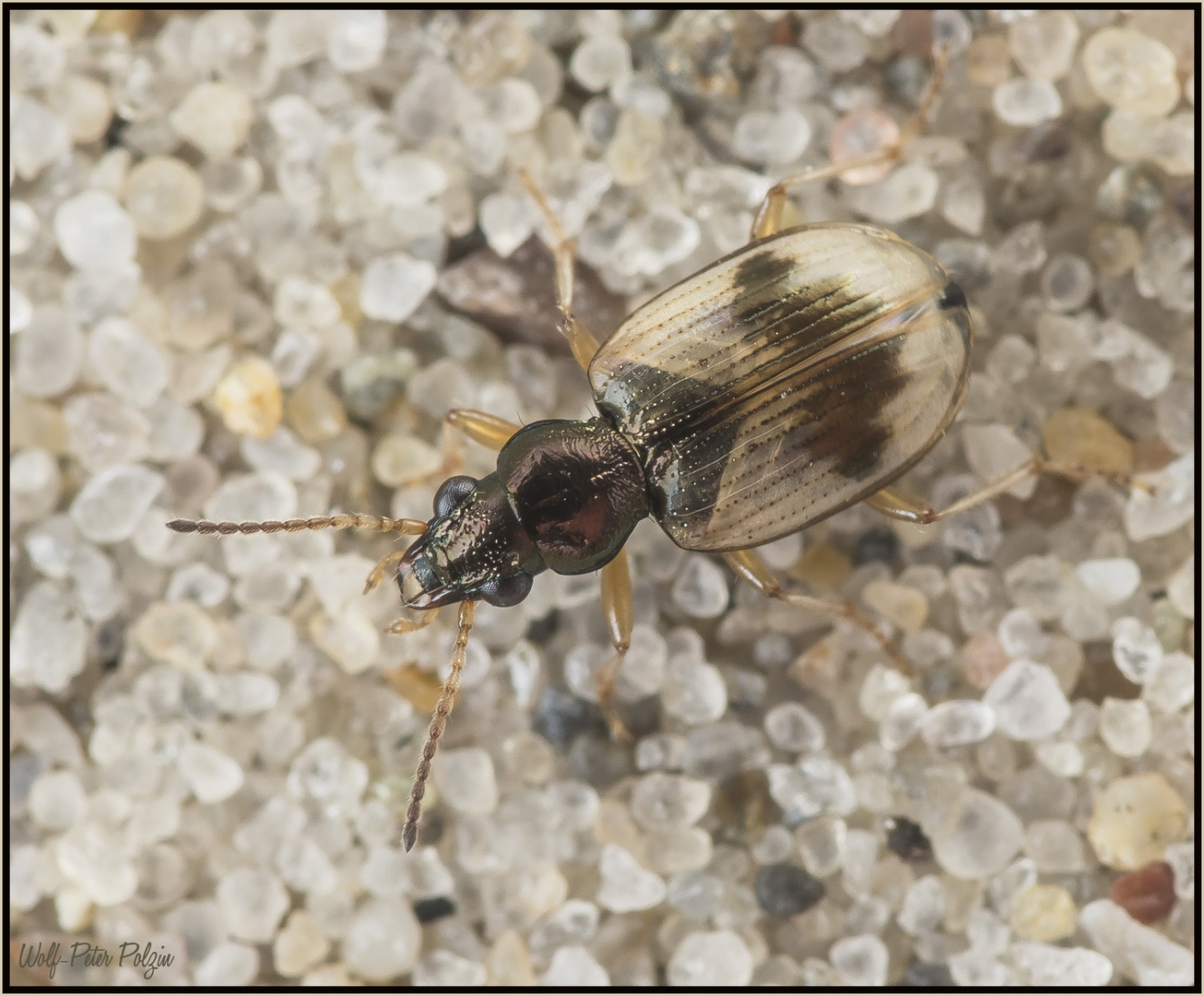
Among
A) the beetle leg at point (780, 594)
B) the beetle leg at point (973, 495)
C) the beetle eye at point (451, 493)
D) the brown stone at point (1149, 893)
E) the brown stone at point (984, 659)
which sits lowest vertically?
the brown stone at point (1149, 893)

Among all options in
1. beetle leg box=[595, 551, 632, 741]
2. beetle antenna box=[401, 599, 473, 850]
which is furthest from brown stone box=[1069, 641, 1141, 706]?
beetle antenna box=[401, 599, 473, 850]

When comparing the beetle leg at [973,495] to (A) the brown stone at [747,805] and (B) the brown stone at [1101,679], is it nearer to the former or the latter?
(B) the brown stone at [1101,679]

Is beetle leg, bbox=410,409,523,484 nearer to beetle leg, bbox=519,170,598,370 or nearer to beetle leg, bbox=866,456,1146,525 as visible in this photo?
beetle leg, bbox=519,170,598,370

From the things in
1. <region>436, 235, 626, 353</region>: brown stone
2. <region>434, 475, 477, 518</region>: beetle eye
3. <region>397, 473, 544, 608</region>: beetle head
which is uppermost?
<region>436, 235, 626, 353</region>: brown stone

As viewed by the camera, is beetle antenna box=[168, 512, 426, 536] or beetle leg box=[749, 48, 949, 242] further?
beetle leg box=[749, 48, 949, 242]

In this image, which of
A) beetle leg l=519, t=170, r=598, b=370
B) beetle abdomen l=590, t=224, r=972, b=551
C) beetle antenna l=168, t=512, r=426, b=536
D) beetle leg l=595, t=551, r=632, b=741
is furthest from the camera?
beetle leg l=519, t=170, r=598, b=370

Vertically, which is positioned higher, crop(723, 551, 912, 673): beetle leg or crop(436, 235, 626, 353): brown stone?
crop(436, 235, 626, 353): brown stone

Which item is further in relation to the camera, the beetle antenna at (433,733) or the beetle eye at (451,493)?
the beetle eye at (451,493)

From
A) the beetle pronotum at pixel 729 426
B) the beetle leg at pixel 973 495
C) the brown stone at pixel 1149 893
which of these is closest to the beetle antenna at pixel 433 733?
the beetle pronotum at pixel 729 426

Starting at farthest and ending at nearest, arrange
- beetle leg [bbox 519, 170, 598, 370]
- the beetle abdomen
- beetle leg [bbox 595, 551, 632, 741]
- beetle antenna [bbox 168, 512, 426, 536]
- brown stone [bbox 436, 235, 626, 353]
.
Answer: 1. brown stone [bbox 436, 235, 626, 353]
2. beetle leg [bbox 519, 170, 598, 370]
3. beetle leg [bbox 595, 551, 632, 741]
4. the beetle abdomen
5. beetle antenna [bbox 168, 512, 426, 536]
